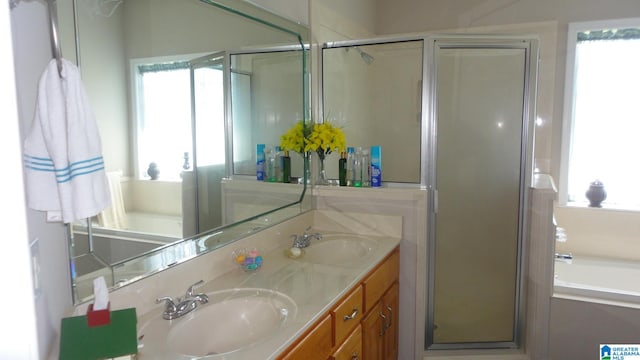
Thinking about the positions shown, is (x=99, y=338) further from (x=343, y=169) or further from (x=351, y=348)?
(x=343, y=169)

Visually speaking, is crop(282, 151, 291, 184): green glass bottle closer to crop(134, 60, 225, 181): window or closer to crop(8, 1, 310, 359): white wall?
crop(134, 60, 225, 181): window

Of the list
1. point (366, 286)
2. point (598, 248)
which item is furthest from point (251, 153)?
point (598, 248)

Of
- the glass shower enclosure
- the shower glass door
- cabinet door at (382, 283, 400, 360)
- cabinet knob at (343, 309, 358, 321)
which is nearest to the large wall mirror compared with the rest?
cabinet knob at (343, 309, 358, 321)

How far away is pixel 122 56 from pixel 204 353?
97 cm

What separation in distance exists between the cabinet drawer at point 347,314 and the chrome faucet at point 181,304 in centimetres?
47

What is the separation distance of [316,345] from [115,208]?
770mm

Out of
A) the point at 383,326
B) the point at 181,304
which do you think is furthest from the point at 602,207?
the point at 181,304

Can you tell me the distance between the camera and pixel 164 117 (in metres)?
1.47

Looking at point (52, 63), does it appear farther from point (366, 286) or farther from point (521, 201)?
point (521, 201)

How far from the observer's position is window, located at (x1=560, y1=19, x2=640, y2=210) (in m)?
3.33

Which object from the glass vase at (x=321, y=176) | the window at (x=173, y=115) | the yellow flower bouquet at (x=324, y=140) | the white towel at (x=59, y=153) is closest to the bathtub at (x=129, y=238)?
the window at (x=173, y=115)

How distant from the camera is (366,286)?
188 cm

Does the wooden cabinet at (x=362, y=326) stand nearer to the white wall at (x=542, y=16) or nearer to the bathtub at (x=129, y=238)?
the bathtub at (x=129, y=238)

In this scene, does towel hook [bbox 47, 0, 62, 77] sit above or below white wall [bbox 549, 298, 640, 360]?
above
